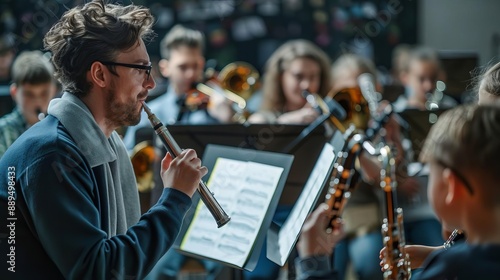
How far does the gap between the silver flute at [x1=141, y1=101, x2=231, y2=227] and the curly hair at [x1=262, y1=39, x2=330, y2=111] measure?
83.9 inches

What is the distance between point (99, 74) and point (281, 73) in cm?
237

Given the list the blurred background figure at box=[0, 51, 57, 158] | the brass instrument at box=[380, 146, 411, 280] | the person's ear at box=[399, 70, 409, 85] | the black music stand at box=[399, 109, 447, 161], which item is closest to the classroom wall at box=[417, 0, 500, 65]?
the person's ear at box=[399, 70, 409, 85]

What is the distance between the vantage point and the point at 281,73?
411 cm

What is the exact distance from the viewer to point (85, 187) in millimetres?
1674

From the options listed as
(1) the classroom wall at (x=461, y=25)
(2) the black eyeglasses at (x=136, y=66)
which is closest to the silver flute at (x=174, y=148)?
(2) the black eyeglasses at (x=136, y=66)

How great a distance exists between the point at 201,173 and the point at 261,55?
4.82 meters

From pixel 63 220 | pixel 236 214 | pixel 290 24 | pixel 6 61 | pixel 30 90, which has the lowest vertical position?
pixel 63 220

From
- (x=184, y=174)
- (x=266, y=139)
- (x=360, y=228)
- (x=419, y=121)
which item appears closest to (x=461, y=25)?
(x=419, y=121)

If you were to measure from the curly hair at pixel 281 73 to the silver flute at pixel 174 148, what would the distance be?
2.13 m

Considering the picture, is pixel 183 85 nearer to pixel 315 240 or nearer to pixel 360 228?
pixel 360 228

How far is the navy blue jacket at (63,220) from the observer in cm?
159

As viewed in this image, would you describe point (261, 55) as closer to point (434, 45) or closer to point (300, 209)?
point (434, 45)

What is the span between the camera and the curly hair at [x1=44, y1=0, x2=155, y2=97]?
1.80 metres

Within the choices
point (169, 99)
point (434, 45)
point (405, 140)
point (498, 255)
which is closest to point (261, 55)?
point (434, 45)
